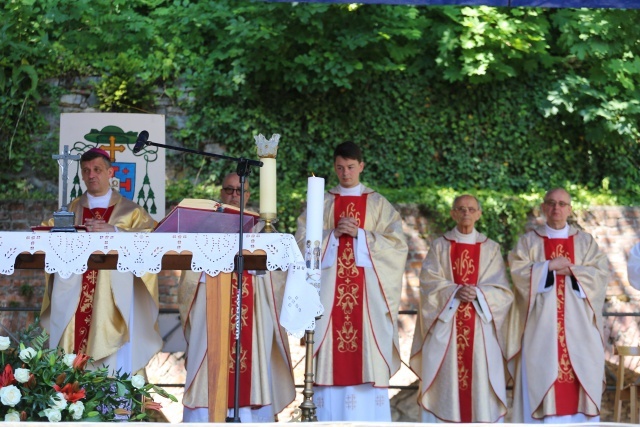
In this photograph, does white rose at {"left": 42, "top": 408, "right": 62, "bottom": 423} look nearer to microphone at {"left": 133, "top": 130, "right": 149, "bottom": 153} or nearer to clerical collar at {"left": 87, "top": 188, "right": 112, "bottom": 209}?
microphone at {"left": 133, "top": 130, "right": 149, "bottom": 153}

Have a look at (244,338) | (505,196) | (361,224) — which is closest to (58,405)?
(244,338)

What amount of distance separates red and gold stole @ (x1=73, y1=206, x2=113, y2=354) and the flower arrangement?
5.95 feet

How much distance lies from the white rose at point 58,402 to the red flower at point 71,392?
0.02 meters

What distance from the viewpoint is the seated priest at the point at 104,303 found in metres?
6.76

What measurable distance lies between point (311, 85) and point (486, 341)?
15.5ft

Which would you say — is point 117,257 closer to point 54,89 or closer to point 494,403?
point 494,403

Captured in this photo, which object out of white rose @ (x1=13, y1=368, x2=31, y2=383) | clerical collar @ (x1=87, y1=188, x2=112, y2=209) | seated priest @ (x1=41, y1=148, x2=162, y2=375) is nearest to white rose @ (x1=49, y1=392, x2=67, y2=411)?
white rose @ (x1=13, y1=368, x2=31, y2=383)

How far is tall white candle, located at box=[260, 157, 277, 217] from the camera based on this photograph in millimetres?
5434

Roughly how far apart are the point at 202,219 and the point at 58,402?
4.76 ft

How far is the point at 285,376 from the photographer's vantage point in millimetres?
7203

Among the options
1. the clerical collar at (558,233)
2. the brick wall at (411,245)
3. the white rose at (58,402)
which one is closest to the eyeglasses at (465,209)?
the clerical collar at (558,233)

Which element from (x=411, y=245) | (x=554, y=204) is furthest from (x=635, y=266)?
(x=411, y=245)

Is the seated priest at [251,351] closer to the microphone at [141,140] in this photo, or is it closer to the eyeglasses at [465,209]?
the eyeglasses at [465,209]

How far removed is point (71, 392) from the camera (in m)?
4.55
